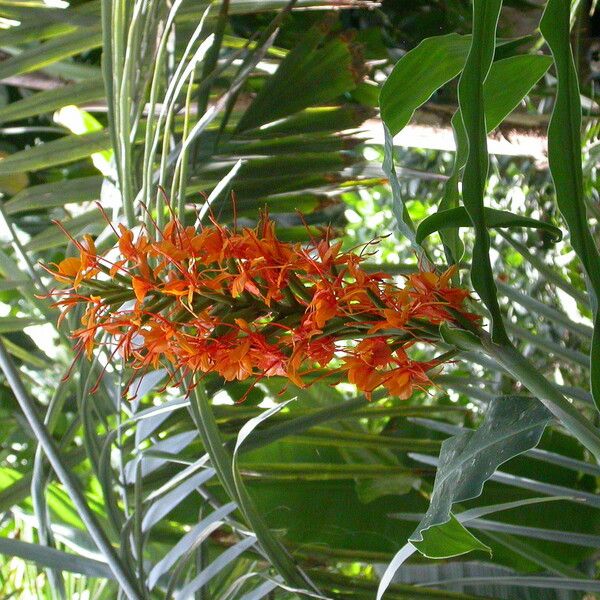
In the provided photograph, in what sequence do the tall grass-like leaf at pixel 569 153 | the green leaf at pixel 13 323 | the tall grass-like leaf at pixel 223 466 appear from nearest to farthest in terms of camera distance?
the tall grass-like leaf at pixel 569 153
the tall grass-like leaf at pixel 223 466
the green leaf at pixel 13 323

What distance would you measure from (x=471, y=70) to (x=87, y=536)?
2.20 ft

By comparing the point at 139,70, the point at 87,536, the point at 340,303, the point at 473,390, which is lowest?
the point at 87,536

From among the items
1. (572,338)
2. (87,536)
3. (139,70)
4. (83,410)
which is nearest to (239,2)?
(139,70)

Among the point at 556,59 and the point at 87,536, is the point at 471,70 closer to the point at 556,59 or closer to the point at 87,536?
the point at 556,59

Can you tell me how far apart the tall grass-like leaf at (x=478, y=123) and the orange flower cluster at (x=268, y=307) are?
0.06 feet

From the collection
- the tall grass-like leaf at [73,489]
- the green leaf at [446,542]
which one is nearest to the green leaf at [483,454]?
the green leaf at [446,542]

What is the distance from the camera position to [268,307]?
35cm

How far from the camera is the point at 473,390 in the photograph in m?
0.64

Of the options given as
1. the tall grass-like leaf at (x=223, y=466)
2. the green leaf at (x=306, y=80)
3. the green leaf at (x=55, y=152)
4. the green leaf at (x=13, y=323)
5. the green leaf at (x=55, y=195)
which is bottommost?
the tall grass-like leaf at (x=223, y=466)

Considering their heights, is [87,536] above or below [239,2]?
below

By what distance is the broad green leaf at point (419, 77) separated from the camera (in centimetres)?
36

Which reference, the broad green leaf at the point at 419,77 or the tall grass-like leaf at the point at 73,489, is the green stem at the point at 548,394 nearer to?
the broad green leaf at the point at 419,77

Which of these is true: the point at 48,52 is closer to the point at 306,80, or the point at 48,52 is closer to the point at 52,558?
the point at 306,80

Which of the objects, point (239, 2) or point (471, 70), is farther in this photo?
point (239, 2)
